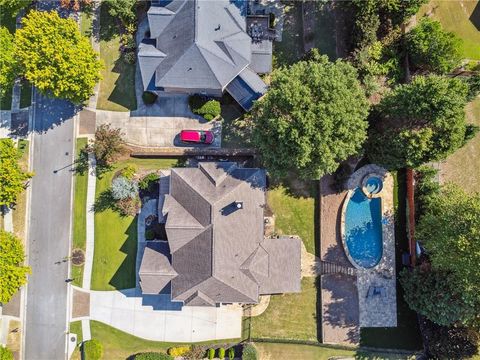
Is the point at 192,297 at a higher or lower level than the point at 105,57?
lower

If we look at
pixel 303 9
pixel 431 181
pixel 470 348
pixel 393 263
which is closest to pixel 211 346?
pixel 393 263

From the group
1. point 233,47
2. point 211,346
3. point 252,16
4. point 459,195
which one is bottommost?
point 211,346

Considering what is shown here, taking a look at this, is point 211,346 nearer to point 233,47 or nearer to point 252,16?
point 233,47

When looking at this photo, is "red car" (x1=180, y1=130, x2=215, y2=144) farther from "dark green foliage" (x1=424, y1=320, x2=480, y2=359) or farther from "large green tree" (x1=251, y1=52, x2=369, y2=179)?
"dark green foliage" (x1=424, y1=320, x2=480, y2=359)

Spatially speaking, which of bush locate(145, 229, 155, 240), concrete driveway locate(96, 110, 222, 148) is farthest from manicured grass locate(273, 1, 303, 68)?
bush locate(145, 229, 155, 240)

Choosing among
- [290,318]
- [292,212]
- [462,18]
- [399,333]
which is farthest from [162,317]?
[462,18]

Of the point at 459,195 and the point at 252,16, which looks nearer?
the point at 459,195
